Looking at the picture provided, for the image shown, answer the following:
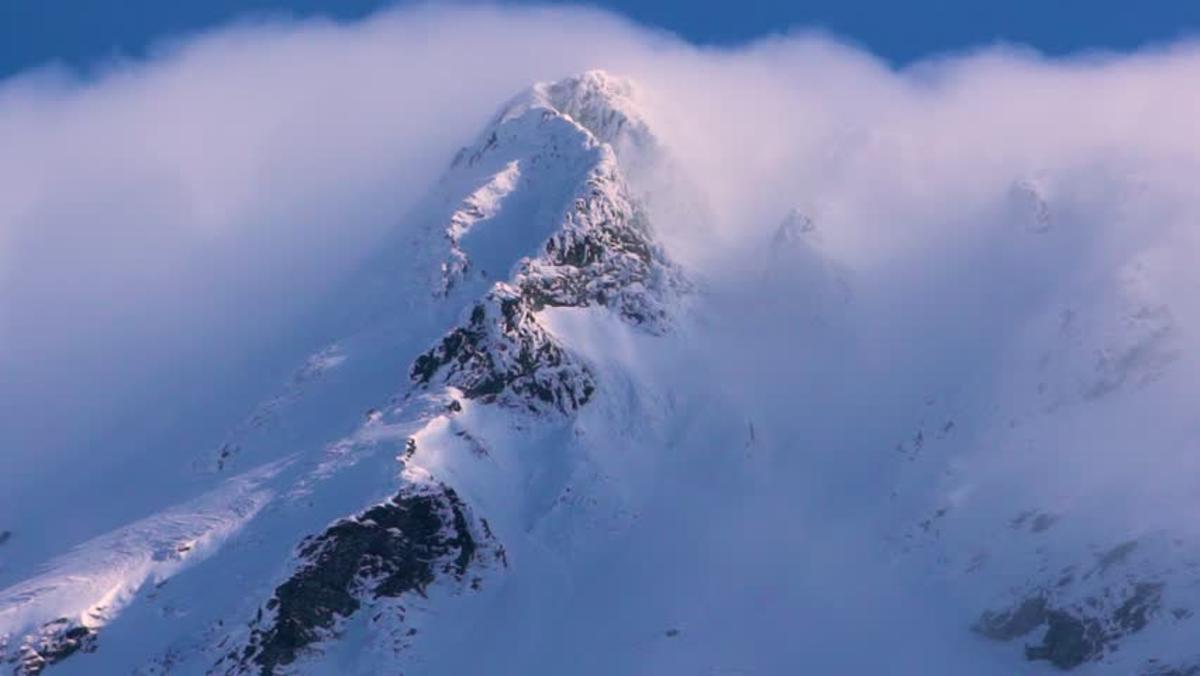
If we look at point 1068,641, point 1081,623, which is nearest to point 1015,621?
point 1068,641

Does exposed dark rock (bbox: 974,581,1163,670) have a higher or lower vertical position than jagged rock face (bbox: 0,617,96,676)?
higher

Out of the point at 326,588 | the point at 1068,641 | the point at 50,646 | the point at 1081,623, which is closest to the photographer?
the point at 1068,641

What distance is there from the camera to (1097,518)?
18925cm

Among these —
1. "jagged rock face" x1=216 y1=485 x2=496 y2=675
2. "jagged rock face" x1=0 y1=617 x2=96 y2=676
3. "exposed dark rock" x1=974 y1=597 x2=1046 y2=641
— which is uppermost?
"exposed dark rock" x1=974 y1=597 x2=1046 y2=641

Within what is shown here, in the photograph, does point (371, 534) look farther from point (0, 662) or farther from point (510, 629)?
point (0, 662)

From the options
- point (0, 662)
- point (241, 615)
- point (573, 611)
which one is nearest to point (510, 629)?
point (573, 611)

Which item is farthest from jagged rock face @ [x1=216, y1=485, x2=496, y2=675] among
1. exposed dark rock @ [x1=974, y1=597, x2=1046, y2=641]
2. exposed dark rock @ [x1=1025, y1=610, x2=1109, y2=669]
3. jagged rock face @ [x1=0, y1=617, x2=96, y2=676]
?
exposed dark rock @ [x1=1025, y1=610, x2=1109, y2=669]

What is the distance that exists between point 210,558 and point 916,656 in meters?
53.9

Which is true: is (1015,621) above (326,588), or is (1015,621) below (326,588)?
above

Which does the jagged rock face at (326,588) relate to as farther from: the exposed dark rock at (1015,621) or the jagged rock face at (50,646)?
the exposed dark rock at (1015,621)

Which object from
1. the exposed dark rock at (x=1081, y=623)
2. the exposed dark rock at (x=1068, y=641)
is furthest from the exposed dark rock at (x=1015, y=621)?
the exposed dark rock at (x=1068, y=641)

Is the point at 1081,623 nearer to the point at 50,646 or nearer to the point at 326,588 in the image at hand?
the point at 326,588

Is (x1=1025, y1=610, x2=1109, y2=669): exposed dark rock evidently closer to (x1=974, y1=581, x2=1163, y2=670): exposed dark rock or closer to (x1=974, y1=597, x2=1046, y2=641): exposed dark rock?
(x1=974, y1=581, x2=1163, y2=670): exposed dark rock

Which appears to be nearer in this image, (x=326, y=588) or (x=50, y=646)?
(x=50, y=646)
